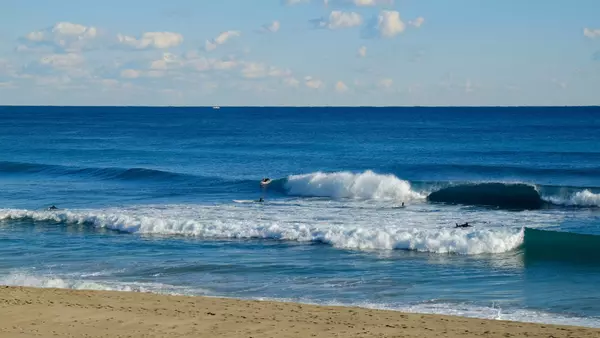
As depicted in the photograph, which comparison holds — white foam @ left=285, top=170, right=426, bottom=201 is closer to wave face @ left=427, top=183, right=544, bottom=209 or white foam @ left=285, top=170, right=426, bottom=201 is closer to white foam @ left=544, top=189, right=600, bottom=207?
wave face @ left=427, top=183, right=544, bottom=209

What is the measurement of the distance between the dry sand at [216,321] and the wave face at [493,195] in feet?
58.9

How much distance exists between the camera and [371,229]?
23.6 metres

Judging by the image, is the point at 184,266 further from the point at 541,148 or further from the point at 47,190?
the point at 541,148

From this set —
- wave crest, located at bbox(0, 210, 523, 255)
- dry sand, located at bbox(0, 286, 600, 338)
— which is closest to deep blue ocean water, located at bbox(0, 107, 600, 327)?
wave crest, located at bbox(0, 210, 523, 255)

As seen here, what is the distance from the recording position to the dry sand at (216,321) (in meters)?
13.1

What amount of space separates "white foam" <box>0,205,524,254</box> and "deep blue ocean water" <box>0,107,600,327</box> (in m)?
0.06

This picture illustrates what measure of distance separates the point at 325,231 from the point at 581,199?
13.2m

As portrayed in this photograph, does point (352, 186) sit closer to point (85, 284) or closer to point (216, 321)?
point (85, 284)

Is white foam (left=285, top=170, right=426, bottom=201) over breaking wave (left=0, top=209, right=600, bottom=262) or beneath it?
over

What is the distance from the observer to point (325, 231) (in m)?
23.6

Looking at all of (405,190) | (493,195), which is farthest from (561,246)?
(405,190)

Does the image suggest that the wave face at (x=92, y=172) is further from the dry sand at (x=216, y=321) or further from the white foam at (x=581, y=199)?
the dry sand at (x=216, y=321)

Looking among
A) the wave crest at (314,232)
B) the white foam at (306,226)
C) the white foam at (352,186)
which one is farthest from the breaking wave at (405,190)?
the wave crest at (314,232)

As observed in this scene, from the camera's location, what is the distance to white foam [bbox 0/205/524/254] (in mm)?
22078
